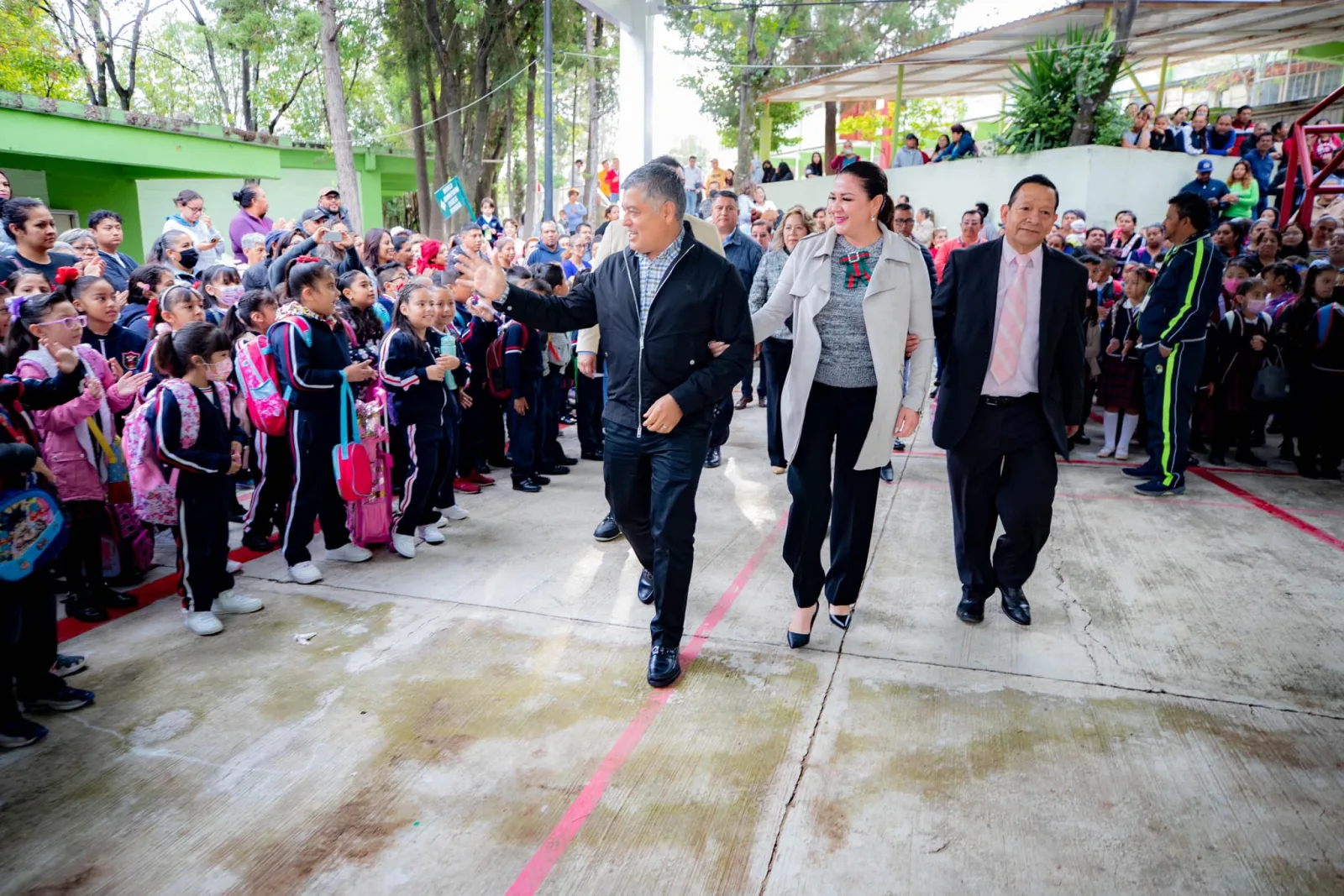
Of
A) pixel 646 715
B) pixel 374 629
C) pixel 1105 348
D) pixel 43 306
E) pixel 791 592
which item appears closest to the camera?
pixel 646 715

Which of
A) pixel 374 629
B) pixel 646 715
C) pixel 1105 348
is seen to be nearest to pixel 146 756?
pixel 374 629

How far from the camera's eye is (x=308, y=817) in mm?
2646

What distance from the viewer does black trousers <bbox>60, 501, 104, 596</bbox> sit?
4.05 meters

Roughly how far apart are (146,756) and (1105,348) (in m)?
7.36

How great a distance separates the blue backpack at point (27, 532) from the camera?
2900 millimetres

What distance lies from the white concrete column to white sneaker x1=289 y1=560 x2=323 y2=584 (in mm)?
7400

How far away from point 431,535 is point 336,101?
49.3 ft

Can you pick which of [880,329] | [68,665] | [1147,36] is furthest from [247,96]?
[880,329]

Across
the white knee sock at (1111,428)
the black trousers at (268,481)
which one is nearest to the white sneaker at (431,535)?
the black trousers at (268,481)

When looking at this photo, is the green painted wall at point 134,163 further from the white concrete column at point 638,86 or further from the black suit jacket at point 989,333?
the black suit jacket at point 989,333

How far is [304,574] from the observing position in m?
4.52

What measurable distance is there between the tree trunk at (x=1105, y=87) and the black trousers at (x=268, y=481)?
12024 mm

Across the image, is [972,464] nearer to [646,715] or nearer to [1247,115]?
[646,715]

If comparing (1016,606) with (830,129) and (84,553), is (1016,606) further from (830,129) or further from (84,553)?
(830,129)
